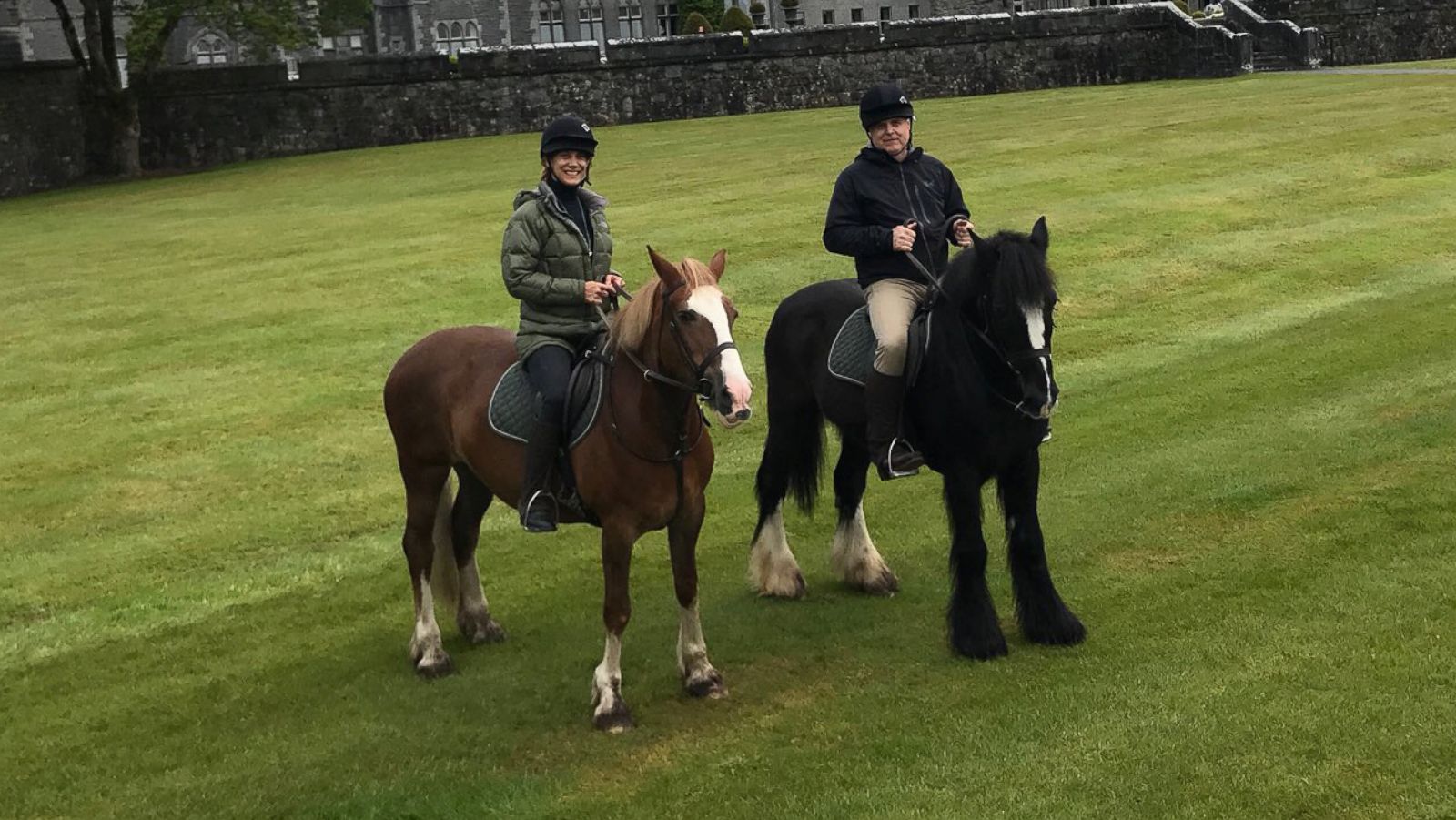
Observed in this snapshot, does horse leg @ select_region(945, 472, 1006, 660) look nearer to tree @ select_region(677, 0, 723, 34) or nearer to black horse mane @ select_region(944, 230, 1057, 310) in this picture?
black horse mane @ select_region(944, 230, 1057, 310)

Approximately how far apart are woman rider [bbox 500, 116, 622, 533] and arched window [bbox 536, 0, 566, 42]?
217 ft

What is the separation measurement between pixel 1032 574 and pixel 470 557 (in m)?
3.28

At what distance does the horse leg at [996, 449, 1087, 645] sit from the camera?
316 inches

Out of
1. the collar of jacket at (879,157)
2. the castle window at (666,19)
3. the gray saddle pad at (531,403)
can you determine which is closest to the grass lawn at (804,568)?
the gray saddle pad at (531,403)

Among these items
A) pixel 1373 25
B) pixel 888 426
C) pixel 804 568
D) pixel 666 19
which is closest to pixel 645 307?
pixel 888 426

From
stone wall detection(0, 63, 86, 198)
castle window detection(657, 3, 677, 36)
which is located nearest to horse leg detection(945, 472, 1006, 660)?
stone wall detection(0, 63, 86, 198)

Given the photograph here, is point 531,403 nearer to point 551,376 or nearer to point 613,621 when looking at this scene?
point 551,376

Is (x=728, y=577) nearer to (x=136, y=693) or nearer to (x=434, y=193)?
(x=136, y=693)

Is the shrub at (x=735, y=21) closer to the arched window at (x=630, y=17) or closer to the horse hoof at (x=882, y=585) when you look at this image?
the arched window at (x=630, y=17)

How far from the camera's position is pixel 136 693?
8516 mm

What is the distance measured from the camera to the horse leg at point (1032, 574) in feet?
26.3

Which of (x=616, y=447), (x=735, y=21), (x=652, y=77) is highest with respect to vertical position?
(x=735, y=21)

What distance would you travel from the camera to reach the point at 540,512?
756 cm

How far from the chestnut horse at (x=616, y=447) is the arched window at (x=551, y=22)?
215 ft
